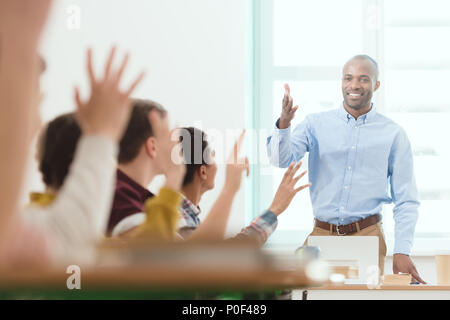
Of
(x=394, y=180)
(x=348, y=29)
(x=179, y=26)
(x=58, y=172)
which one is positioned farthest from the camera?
(x=348, y=29)

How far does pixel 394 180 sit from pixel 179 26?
1.35 metres

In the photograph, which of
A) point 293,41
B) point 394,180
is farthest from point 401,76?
point 394,180

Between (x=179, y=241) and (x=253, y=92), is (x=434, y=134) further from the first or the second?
(x=179, y=241)

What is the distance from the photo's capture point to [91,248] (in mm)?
169

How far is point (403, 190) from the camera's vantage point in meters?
1.97

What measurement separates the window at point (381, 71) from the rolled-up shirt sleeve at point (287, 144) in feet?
2.75

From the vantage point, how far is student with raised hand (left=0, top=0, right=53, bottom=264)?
13cm

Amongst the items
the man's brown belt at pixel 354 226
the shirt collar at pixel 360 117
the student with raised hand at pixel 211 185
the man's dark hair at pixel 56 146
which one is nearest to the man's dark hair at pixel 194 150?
the student with raised hand at pixel 211 185

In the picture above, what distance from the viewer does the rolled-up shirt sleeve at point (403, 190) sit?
1.93 meters

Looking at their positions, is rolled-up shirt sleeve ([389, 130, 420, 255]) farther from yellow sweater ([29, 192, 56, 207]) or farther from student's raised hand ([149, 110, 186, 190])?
yellow sweater ([29, 192, 56, 207])

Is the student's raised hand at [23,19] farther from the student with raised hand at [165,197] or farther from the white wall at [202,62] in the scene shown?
the white wall at [202,62]

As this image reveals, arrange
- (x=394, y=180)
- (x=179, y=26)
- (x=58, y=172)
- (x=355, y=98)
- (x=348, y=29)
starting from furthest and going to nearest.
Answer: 1. (x=348, y=29)
2. (x=179, y=26)
3. (x=355, y=98)
4. (x=394, y=180)
5. (x=58, y=172)

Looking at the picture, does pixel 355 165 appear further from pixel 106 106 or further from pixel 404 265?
pixel 106 106

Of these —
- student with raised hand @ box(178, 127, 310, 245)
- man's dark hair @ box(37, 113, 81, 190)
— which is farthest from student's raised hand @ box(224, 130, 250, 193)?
man's dark hair @ box(37, 113, 81, 190)
